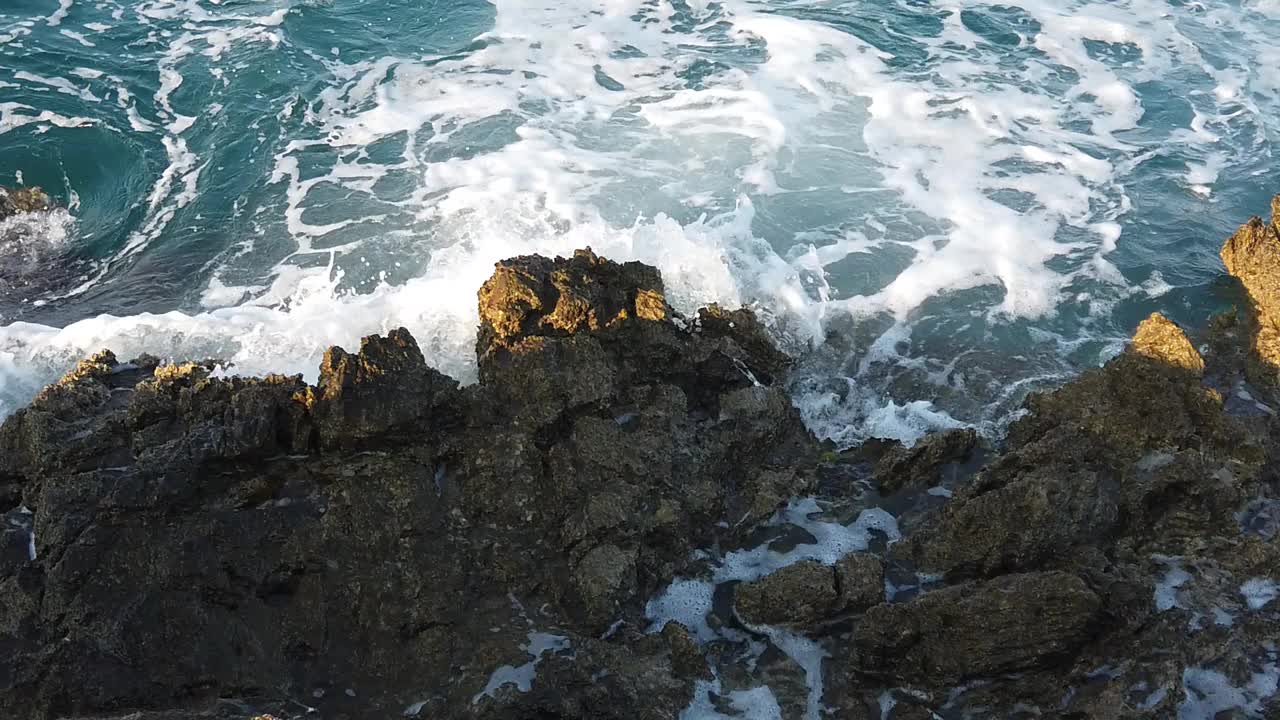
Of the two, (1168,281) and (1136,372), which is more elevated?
(1136,372)

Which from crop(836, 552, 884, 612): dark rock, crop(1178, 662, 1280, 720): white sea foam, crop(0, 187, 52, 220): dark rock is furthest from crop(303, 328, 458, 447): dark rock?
crop(0, 187, 52, 220): dark rock

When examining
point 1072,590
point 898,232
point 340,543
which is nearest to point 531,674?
point 340,543

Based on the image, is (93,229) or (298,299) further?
(93,229)

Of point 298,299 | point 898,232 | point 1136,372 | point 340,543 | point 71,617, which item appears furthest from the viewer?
point 898,232

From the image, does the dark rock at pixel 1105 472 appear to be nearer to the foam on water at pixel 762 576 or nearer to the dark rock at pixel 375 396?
the foam on water at pixel 762 576

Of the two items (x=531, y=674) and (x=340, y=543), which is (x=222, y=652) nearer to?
(x=340, y=543)

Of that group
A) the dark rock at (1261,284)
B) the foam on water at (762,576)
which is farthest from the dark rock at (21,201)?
the dark rock at (1261,284)

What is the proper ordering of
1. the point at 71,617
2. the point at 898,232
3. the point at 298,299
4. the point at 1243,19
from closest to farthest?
the point at 71,617
the point at 298,299
the point at 898,232
the point at 1243,19
